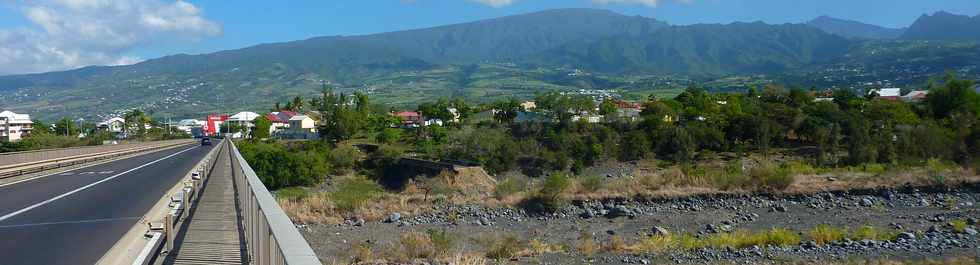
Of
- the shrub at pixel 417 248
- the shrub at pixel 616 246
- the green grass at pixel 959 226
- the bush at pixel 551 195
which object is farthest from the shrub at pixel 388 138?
the green grass at pixel 959 226

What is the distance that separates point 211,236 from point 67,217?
396 cm

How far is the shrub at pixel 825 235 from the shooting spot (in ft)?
71.7

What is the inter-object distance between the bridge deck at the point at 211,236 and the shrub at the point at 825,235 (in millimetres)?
16921

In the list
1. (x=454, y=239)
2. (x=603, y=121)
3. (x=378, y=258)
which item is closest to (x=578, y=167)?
(x=603, y=121)

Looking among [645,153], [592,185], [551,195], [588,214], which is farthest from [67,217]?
[645,153]

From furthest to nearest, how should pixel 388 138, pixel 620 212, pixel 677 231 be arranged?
1. pixel 388 138
2. pixel 620 212
3. pixel 677 231

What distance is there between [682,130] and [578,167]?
9.25m

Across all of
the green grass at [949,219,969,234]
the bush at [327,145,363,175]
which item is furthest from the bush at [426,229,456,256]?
the bush at [327,145,363,175]

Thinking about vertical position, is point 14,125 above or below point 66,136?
above

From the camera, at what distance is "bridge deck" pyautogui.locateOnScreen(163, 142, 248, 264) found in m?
8.16

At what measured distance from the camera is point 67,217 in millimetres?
11805

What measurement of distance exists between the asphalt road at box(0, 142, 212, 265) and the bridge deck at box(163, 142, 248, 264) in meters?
0.83

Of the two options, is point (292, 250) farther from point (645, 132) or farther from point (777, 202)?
point (645, 132)

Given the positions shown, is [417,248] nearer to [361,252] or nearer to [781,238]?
[361,252]
